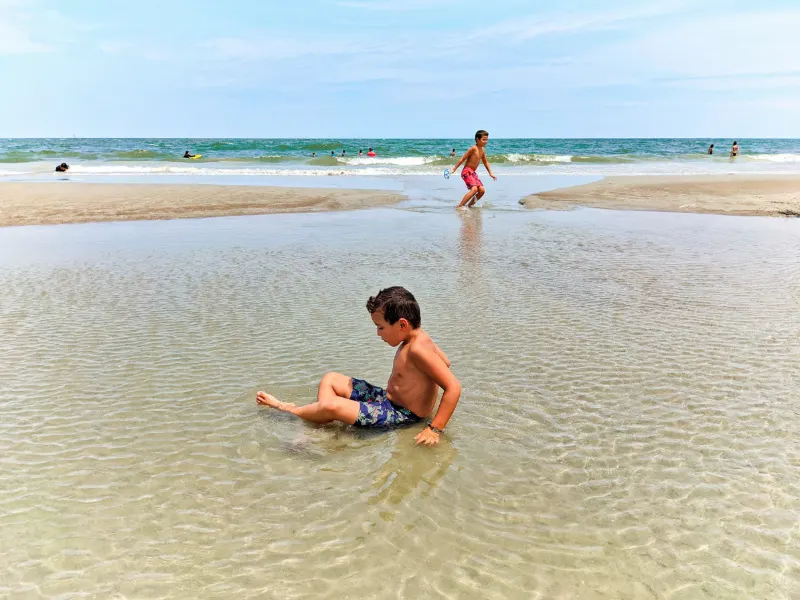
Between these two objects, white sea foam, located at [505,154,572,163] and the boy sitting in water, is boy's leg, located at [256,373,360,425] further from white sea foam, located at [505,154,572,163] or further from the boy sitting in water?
white sea foam, located at [505,154,572,163]

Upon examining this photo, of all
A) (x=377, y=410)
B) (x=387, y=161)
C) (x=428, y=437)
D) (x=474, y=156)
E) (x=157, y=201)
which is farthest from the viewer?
(x=387, y=161)

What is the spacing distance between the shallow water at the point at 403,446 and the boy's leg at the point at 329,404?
96mm

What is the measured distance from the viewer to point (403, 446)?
3695 mm

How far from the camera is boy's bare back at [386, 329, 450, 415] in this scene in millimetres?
3879

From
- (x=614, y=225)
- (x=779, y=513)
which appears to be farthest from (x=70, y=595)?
(x=614, y=225)

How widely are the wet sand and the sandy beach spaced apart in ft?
16.0

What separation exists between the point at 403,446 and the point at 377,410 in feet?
1.04

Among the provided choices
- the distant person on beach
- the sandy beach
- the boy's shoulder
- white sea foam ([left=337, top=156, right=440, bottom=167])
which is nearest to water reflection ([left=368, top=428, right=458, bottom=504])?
the boy's shoulder

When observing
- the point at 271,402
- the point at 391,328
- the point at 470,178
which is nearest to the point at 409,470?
the point at 391,328

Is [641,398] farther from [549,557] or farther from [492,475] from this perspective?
[549,557]

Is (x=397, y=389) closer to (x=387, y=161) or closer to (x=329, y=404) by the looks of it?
(x=329, y=404)

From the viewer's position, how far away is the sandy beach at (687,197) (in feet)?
50.4

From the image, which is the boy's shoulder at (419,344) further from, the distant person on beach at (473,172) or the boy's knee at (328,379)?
the distant person on beach at (473,172)

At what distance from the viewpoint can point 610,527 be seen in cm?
281
